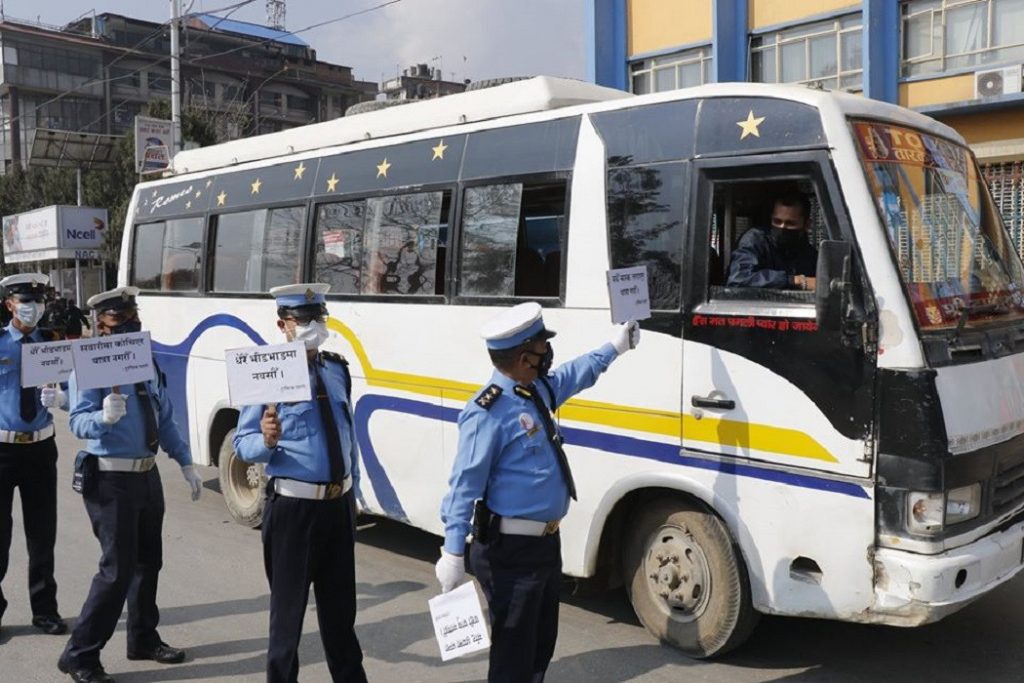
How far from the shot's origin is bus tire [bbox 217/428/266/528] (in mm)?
7508

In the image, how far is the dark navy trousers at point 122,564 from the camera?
4605 millimetres

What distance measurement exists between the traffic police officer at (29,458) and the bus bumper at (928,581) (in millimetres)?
4447

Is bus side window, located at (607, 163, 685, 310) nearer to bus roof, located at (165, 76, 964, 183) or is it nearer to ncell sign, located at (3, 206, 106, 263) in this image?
bus roof, located at (165, 76, 964, 183)

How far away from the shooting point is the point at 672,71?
744 inches

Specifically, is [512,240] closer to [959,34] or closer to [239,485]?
[239,485]

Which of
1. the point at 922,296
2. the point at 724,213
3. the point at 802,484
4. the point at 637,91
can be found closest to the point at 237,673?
the point at 802,484

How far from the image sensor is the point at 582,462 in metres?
5.07

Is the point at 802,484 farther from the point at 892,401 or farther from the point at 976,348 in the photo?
the point at 976,348

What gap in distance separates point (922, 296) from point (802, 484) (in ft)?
3.27

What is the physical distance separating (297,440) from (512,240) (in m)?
2.02

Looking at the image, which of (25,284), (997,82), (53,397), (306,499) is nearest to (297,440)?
(306,499)

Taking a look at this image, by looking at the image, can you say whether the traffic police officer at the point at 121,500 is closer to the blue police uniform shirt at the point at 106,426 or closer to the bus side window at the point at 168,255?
the blue police uniform shirt at the point at 106,426

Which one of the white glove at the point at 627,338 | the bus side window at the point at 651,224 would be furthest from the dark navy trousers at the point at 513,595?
the bus side window at the point at 651,224

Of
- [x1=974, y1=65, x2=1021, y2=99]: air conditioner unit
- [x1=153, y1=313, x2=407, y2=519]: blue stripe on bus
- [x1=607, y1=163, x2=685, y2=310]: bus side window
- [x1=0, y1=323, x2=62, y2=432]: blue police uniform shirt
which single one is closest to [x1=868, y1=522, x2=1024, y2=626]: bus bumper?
[x1=607, y1=163, x2=685, y2=310]: bus side window
